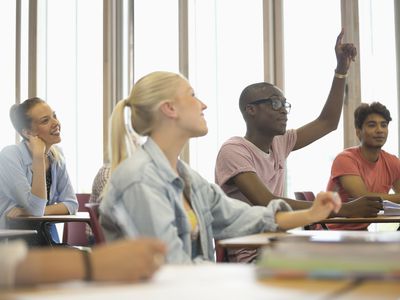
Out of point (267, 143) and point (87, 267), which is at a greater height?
point (267, 143)

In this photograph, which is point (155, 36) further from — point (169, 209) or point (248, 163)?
point (169, 209)

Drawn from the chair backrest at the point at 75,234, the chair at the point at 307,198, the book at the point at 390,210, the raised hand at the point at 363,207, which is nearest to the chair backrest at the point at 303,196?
the chair at the point at 307,198

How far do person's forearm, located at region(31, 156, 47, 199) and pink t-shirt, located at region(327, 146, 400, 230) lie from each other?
1.87 m

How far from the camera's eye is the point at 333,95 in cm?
383

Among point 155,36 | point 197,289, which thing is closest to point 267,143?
point 197,289

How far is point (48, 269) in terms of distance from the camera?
1.15 metres

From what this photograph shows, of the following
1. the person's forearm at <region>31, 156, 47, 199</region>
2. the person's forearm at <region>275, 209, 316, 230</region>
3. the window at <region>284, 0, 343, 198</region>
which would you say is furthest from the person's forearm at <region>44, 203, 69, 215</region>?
the window at <region>284, 0, 343, 198</region>

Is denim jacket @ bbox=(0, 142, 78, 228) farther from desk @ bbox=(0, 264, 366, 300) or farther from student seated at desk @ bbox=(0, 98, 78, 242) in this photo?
desk @ bbox=(0, 264, 366, 300)

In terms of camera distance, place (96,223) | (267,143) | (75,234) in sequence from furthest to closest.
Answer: (75,234), (267,143), (96,223)

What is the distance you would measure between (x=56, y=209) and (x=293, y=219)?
7.85 ft

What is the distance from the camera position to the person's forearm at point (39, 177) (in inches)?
169

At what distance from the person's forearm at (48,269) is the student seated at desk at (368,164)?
3.25m

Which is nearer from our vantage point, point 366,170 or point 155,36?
point 366,170

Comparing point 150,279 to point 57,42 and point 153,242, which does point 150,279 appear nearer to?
point 153,242
